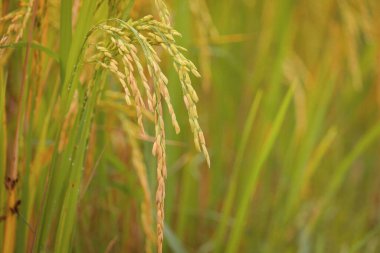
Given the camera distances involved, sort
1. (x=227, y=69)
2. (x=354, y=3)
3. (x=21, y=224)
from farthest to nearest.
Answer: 1. (x=227, y=69)
2. (x=354, y=3)
3. (x=21, y=224)

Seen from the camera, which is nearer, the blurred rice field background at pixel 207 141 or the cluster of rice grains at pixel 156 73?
the cluster of rice grains at pixel 156 73

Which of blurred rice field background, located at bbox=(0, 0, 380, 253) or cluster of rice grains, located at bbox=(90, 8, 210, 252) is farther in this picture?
blurred rice field background, located at bbox=(0, 0, 380, 253)

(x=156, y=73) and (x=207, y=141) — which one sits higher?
(x=156, y=73)

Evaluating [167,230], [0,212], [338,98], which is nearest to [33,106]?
[0,212]

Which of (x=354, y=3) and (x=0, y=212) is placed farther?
(x=354, y=3)

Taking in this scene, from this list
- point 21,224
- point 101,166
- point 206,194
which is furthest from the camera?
point 206,194

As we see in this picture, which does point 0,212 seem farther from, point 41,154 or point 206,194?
point 206,194

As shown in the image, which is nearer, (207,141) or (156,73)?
(156,73)

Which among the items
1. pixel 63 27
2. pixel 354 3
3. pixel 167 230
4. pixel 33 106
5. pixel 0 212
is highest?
pixel 354 3
